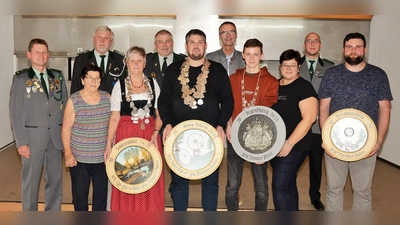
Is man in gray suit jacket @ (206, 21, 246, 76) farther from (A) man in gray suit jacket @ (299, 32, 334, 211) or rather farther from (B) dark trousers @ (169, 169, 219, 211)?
(B) dark trousers @ (169, 169, 219, 211)

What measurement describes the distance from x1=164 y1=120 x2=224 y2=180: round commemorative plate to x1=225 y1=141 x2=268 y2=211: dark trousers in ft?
4.71

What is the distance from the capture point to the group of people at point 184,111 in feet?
13.0

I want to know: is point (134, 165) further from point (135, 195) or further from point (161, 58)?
point (161, 58)

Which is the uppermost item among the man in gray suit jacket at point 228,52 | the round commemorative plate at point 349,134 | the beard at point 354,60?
the man in gray suit jacket at point 228,52

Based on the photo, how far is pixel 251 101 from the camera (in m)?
4.02

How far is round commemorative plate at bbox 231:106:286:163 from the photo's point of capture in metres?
3.46

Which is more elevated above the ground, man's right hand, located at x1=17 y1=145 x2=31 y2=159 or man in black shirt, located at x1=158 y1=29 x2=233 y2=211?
man in black shirt, located at x1=158 y1=29 x2=233 y2=211

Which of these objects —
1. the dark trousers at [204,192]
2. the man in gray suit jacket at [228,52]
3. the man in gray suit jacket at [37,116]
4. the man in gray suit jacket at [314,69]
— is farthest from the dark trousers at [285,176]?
the man in gray suit jacket at [37,116]

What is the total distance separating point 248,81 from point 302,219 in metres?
3.53

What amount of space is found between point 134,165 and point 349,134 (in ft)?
5.00

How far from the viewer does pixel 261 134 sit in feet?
11.4

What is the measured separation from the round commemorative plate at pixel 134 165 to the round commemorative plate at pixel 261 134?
672 mm

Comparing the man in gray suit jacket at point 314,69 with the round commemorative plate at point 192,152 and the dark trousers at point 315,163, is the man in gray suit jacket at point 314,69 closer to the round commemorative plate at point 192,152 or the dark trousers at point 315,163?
the dark trousers at point 315,163

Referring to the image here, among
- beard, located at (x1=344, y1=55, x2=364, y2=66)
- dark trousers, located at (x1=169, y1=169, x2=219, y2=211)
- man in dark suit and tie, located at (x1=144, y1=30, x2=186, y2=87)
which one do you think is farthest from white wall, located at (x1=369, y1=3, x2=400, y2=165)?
dark trousers, located at (x1=169, y1=169, x2=219, y2=211)
